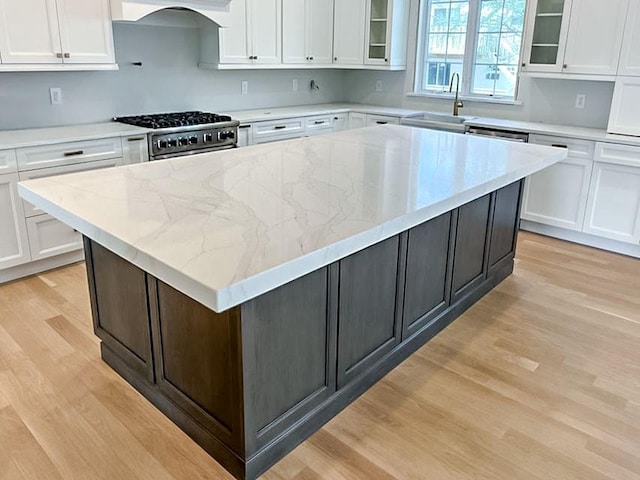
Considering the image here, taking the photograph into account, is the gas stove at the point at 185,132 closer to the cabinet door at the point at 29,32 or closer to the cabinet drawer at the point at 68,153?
the cabinet drawer at the point at 68,153

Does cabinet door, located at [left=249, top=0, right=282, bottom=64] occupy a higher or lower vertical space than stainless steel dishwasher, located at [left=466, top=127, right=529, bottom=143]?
higher

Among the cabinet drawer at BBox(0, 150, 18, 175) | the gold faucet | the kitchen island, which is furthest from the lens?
the gold faucet

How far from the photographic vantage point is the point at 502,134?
176 inches

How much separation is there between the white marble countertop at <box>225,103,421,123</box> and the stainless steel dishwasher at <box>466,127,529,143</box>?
0.85 m

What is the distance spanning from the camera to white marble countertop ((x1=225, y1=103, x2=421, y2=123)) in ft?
15.6

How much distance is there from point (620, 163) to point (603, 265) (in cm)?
79

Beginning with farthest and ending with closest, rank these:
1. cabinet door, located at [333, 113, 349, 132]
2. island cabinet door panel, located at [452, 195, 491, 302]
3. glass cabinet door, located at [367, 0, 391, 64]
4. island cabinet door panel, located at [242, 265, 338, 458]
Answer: cabinet door, located at [333, 113, 349, 132] < glass cabinet door, located at [367, 0, 391, 64] < island cabinet door panel, located at [452, 195, 491, 302] < island cabinet door panel, located at [242, 265, 338, 458]

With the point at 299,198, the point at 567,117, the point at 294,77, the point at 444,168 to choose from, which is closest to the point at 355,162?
the point at 444,168

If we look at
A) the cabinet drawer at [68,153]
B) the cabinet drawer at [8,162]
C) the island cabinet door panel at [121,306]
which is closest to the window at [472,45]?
the cabinet drawer at [68,153]

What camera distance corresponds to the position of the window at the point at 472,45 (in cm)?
489

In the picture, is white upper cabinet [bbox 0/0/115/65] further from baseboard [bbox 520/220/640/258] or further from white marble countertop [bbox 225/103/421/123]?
baseboard [bbox 520/220/640/258]

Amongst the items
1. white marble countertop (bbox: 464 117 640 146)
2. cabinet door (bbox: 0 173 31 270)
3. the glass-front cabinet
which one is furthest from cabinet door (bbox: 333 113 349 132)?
cabinet door (bbox: 0 173 31 270)

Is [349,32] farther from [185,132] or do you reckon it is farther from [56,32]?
[56,32]

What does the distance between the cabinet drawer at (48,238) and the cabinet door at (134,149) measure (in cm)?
61
